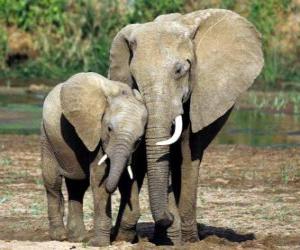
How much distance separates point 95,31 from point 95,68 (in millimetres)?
1633

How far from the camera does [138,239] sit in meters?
11.9

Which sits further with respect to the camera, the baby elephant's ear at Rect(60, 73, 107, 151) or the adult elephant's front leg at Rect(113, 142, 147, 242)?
the adult elephant's front leg at Rect(113, 142, 147, 242)

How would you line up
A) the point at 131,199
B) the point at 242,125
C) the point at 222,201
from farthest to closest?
the point at 242,125 < the point at 222,201 < the point at 131,199

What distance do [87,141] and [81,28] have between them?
782 inches

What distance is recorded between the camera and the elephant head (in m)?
10.6

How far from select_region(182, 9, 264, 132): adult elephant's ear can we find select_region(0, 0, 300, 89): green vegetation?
57.6 feet

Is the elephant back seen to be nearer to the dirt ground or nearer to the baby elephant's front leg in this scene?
the baby elephant's front leg

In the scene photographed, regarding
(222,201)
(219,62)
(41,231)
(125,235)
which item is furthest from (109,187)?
(222,201)

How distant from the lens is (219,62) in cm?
1172

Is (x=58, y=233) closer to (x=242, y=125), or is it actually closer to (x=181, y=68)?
(x=181, y=68)

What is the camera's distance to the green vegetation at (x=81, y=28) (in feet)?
98.3

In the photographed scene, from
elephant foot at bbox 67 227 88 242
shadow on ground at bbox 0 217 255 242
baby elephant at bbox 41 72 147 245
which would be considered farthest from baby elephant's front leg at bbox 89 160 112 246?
shadow on ground at bbox 0 217 255 242

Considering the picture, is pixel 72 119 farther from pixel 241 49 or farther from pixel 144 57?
pixel 241 49

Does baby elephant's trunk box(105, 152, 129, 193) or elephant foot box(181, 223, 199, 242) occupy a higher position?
baby elephant's trunk box(105, 152, 129, 193)
